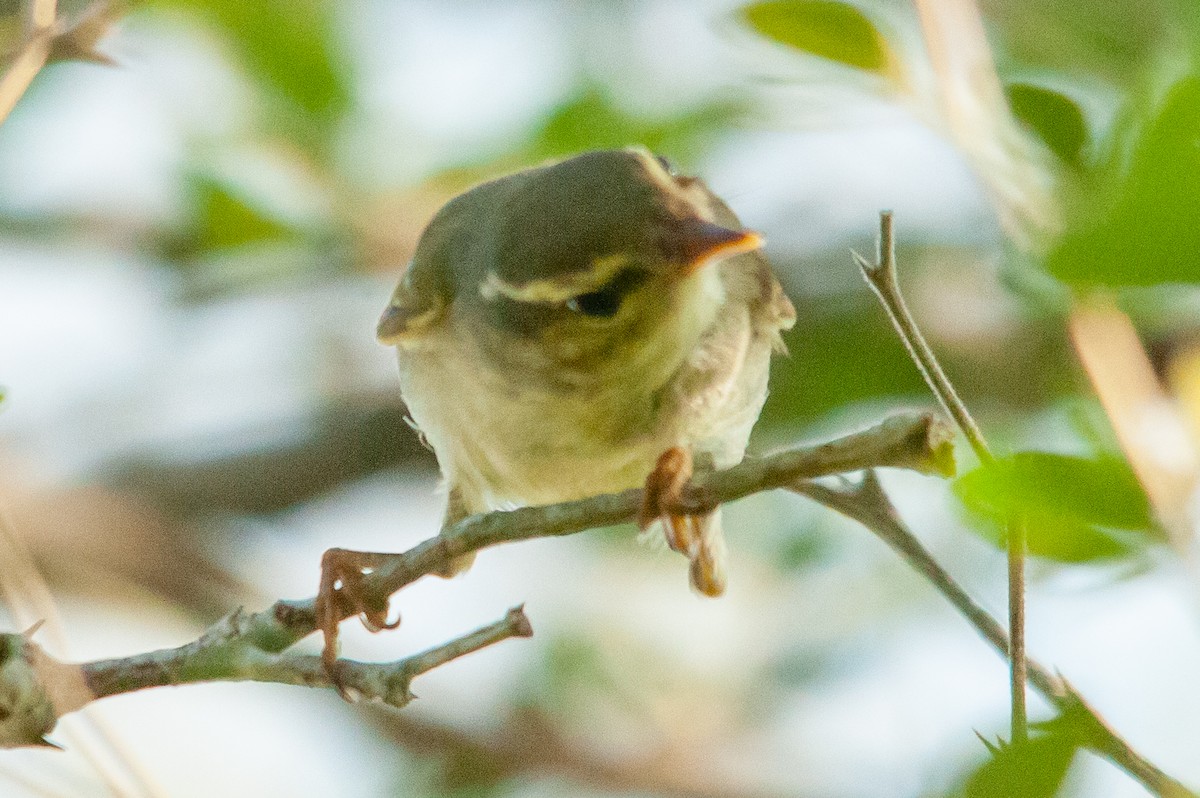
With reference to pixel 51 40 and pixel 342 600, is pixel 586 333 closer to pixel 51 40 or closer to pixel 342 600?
pixel 342 600

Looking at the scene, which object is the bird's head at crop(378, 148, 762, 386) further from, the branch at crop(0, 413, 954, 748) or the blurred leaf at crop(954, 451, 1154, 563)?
the blurred leaf at crop(954, 451, 1154, 563)

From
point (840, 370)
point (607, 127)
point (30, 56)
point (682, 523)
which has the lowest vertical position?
point (840, 370)

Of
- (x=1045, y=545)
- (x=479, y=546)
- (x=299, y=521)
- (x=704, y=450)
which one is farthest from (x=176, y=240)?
(x=1045, y=545)

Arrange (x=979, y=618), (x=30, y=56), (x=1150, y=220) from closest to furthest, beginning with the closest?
(x=1150, y=220) → (x=979, y=618) → (x=30, y=56)

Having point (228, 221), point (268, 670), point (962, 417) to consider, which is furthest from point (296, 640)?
point (228, 221)

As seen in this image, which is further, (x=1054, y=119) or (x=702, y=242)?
(x=702, y=242)

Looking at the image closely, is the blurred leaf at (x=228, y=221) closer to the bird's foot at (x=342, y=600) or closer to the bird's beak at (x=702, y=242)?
the bird's foot at (x=342, y=600)

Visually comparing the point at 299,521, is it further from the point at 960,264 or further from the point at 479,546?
the point at 479,546

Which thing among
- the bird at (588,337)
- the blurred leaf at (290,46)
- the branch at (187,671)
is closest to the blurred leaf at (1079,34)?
the bird at (588,337)
